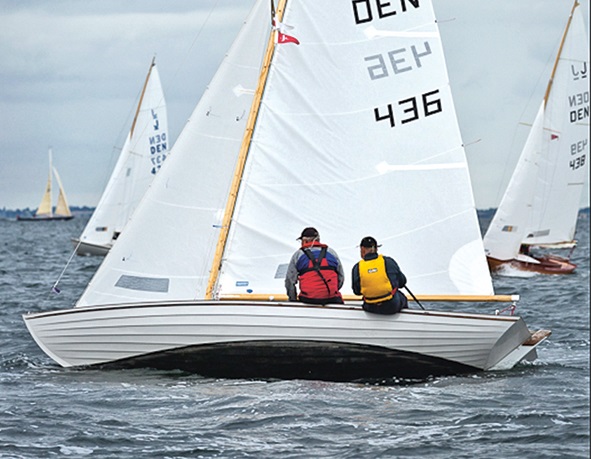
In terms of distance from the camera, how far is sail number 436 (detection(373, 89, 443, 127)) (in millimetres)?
13281

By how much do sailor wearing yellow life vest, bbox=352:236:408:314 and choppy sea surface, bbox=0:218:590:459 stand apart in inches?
31.6

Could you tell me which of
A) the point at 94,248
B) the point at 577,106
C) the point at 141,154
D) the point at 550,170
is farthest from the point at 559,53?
the point at 94,248

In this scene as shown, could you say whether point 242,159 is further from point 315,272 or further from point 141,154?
point 141,154

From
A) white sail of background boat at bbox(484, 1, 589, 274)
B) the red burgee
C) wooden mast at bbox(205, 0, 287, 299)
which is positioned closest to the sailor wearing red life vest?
wooden mast at bbox(205, 0, 287, 299)

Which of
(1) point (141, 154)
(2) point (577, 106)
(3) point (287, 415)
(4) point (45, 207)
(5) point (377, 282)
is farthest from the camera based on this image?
(4) point (45, 207)

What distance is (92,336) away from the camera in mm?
12586

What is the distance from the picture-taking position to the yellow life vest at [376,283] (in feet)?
38.5

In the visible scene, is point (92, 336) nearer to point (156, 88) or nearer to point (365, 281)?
point (365, 281)

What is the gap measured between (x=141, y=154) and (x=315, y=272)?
26610mm

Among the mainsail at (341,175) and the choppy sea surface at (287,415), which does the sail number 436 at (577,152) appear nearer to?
the choppy sea surface at (287,415)

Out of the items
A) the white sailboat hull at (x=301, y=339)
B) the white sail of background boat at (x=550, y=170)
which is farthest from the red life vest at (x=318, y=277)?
the white sail of background boat at (x=550, y=170)

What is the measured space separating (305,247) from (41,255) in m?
33.5

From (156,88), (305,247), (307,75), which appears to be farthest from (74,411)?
(156,88)

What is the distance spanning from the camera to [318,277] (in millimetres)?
11930
